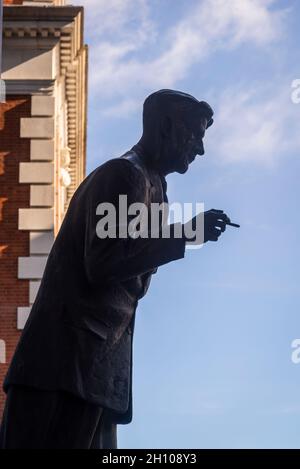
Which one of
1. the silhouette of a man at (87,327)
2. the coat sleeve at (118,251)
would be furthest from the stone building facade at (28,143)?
the coat sleeve at (118,251)

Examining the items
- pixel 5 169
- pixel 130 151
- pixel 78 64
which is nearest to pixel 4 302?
pixel 5 169

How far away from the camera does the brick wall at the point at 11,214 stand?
55.9 ft

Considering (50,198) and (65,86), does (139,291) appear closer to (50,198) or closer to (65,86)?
(50,198)

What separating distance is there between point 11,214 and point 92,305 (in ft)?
43.7

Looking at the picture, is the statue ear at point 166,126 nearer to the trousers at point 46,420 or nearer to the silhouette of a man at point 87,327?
the silhouette of a man at point 87,327

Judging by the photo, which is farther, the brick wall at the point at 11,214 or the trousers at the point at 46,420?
the brick wall at the point at 11,214

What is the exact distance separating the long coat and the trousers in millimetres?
54

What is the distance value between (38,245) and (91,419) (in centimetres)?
1302

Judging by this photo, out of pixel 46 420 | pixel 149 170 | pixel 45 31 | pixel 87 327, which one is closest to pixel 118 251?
pixel 87 327

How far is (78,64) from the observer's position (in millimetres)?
20531

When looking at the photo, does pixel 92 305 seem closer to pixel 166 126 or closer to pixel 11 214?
pixel 166 126

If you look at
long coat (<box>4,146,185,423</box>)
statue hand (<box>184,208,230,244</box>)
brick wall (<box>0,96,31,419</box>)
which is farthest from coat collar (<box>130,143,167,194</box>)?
brick wall (<box>0,96,31,419</box>)

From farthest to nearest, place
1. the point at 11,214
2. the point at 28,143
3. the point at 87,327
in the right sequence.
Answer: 1. the point at 28,143
2. the point at 11,214
3. the point at 87,327

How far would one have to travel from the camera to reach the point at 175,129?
523cm
